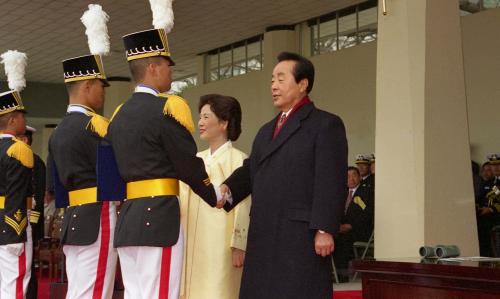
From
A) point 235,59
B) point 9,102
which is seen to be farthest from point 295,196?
point 235,59

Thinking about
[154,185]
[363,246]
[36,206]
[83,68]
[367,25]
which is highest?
[367,25]

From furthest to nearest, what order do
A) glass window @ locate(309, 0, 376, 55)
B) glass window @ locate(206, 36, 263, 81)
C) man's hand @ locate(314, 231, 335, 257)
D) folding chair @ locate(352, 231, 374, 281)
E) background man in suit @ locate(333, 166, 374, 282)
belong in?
glass window @ locate(206, 36, 263, 81), glass window @ locate(309, 0, 376, 55), background man in suit @ locate(333, 166, 374, 282), folding chair @ locate(352, 231, 374, 281), man's hand @ locate(314, 231, 335, 257)

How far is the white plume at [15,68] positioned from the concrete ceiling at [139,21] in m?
6.42

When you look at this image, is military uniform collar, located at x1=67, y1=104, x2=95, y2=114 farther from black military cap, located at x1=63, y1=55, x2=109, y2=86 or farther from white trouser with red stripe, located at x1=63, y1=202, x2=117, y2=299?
white trouser with red stripe, located at x1=63, y1=202, x2=117, y2=299

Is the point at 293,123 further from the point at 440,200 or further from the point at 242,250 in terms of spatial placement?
the point at 440,200

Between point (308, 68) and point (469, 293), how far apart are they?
1.36m

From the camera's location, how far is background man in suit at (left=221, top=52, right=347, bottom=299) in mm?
3391

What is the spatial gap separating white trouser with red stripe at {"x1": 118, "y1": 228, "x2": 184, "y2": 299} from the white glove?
2052 mm

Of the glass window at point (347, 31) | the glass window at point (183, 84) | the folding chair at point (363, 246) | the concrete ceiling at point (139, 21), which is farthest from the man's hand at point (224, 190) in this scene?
the glass window at point (183, 84)

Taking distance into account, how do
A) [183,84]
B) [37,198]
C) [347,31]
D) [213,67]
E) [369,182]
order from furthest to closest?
[183,84]
[213,67]
[347,31]
[369,182]
[37,198]

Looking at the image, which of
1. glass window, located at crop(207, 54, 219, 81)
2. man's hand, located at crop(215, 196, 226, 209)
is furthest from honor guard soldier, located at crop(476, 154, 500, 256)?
glass window, located at crop(207, 54, 219, 81)

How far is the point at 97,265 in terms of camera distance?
14.0 ft

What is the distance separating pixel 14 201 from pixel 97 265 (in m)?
1.29

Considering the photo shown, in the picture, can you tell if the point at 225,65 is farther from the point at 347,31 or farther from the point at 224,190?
the point at 224,190
